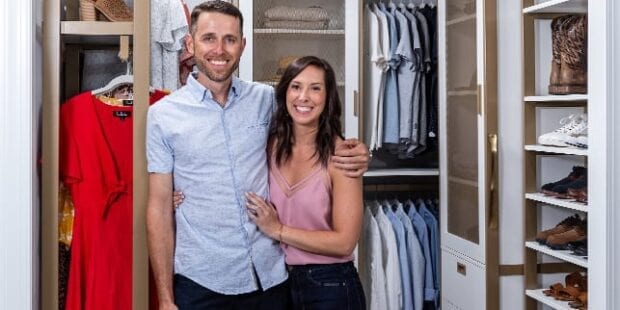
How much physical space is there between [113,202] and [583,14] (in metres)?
1.93

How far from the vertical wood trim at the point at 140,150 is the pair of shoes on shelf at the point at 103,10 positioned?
0.14 m

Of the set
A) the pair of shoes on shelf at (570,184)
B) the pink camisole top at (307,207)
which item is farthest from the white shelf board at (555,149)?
the pink camisole top at (307,207)

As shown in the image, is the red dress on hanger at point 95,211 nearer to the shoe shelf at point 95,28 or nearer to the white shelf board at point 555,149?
the shoe shelf at point 95,28

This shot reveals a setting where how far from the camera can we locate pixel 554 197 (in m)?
2.80

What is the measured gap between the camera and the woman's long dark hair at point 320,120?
7.02 ft

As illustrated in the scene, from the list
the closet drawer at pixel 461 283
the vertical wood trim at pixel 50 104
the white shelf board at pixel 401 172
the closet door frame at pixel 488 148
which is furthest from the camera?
the white shelf board at pixel 401 172

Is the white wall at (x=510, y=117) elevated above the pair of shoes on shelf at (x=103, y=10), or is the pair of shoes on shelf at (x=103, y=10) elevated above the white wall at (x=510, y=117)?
the pair of shoes on shelf at (x=103, y=10)

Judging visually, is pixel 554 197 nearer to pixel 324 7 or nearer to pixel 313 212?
pixel 313 212

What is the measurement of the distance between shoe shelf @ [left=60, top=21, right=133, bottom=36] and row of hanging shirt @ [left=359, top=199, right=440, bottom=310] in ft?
5.28

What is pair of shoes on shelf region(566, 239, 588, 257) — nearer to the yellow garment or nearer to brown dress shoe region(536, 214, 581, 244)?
brown dress shoe region(536, 214, 581, 244)

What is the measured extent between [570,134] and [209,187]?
1414 millimetres

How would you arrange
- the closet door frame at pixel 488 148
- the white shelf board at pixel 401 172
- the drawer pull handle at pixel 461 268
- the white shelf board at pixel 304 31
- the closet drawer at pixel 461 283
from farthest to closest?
the white shelf board at pixel 401 172
the white shelf board at pixel 304 31
the drawer pull handle at pixel 461 268
the closet drawer at pixel 461 283
the closet door frame at pixel 488 148
